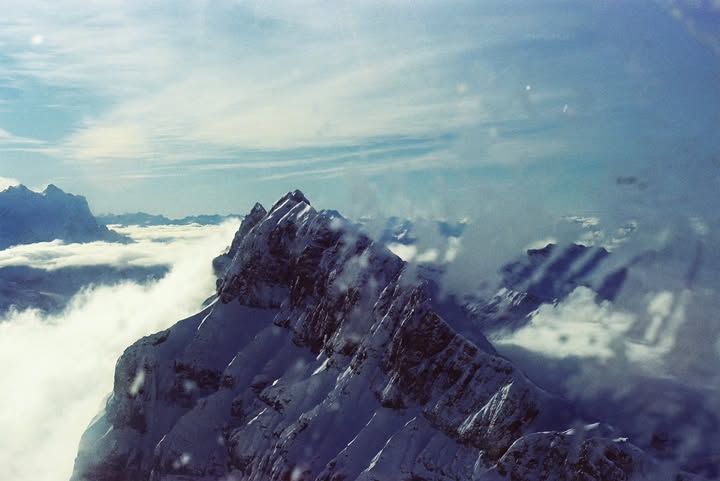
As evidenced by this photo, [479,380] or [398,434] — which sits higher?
[479,380]

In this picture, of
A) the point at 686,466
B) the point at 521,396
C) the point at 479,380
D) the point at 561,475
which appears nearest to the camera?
the point at 561,475

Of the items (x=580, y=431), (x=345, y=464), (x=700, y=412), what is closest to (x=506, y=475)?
(x=580, y=431)

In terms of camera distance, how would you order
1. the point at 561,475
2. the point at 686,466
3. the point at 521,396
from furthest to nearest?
1. the point at 521,396
2. the point at 686,466
3. the point at 561,475

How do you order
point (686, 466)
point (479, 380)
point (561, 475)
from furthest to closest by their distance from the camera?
point (479, 380) → point (686, 466) → point (561, 475)

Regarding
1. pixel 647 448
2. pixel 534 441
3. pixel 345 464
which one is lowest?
pixel 345 464

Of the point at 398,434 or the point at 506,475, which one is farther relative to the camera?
the point at 398,434

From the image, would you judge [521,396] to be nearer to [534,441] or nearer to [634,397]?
[534,441]

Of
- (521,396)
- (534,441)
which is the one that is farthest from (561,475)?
(521,396)

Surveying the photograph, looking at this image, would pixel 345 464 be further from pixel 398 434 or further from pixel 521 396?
pixel 521 396

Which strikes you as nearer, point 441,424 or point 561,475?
point 561,475
